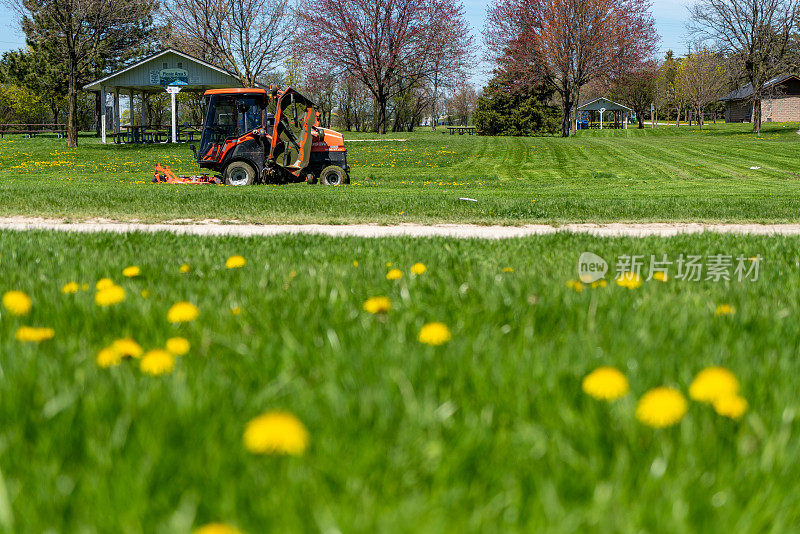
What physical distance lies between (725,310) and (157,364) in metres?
2.07

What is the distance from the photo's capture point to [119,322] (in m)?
2.23

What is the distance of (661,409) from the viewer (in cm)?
128

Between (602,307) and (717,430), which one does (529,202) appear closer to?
(602,307)

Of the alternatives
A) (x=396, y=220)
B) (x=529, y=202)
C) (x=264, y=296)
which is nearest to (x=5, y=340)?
(x=264, y=296)

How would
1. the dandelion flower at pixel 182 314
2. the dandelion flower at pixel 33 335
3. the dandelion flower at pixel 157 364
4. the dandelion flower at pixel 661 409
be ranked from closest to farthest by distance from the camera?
the dandelion flower at pixel 661 409 → the dandelion flower at pixel 157 364 → the dandelion flower at pixel 33 335 → the dandelion flower at pixel 182 314

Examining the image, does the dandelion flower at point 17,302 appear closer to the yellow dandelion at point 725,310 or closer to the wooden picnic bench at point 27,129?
the yellow dandelion at point 725,310

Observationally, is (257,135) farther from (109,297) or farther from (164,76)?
(164,76)

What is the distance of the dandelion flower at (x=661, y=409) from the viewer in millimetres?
1270

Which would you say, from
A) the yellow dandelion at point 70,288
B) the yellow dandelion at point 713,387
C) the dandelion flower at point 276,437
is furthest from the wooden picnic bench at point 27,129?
the yellow dandelion at point 713,387

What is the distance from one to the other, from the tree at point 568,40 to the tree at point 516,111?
2915 millimetres

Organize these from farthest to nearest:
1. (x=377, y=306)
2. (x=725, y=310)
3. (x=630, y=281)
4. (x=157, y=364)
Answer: (x=630, y=281), (x=725, y=310), (x=377, y=306), (x=157, y=364)

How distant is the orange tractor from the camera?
15414mm

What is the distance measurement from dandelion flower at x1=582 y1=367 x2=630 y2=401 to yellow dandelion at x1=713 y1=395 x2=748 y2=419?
0.19m

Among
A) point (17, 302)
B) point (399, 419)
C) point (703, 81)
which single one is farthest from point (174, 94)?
point (703, 81)
